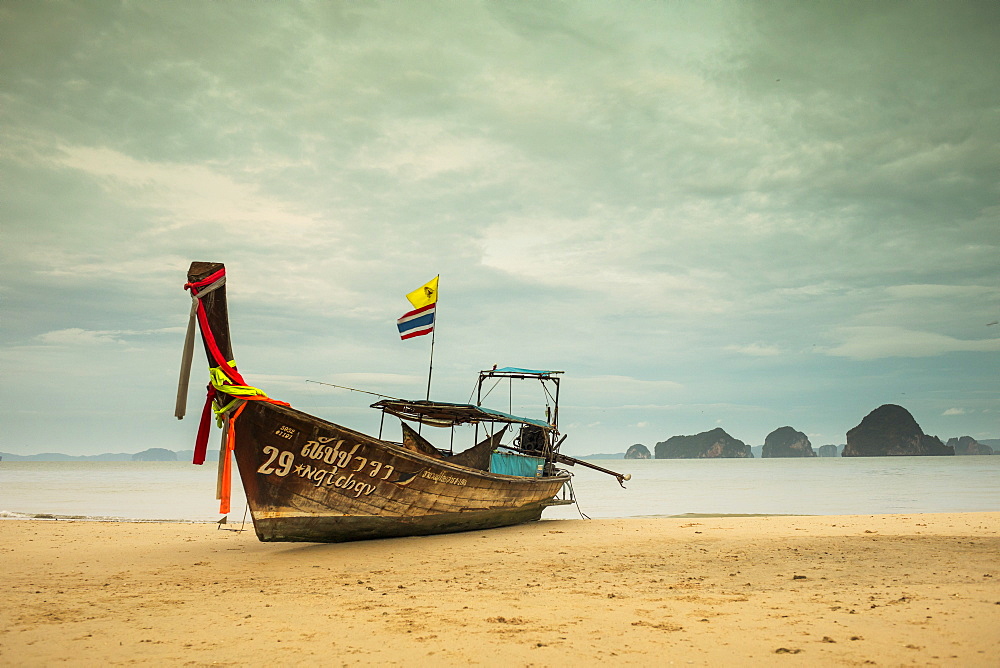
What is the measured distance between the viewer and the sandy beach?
15.4 ft

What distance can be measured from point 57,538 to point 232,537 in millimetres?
3502

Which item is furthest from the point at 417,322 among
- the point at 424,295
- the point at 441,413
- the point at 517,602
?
the point at 517,602

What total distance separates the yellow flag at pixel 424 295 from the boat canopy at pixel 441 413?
7.12 feet

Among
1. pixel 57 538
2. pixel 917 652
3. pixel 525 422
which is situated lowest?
pixel 57 538

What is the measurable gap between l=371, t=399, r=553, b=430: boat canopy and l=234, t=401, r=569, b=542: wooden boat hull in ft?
5.94

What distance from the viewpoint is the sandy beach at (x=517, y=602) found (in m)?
4.70

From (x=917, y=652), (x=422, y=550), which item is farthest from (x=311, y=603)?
(x=917, y=652)

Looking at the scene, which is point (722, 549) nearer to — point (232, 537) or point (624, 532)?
point (624, 532)

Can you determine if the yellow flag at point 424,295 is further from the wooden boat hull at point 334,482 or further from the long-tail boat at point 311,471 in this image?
the wooden boat hull at point 334,482

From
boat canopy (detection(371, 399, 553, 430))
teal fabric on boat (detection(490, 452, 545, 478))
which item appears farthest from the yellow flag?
teal fabric on boat (detection(490, 452, 545, 478))

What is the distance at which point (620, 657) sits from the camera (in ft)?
14.9

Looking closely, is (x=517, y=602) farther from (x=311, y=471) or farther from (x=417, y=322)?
(x=417, y=322)

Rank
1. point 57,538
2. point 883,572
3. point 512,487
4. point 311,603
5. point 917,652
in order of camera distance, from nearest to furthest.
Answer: point 917,652 < point 311,603 < point 883,572 < point 57,538 < point 512,487

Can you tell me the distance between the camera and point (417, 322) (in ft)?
45.3
